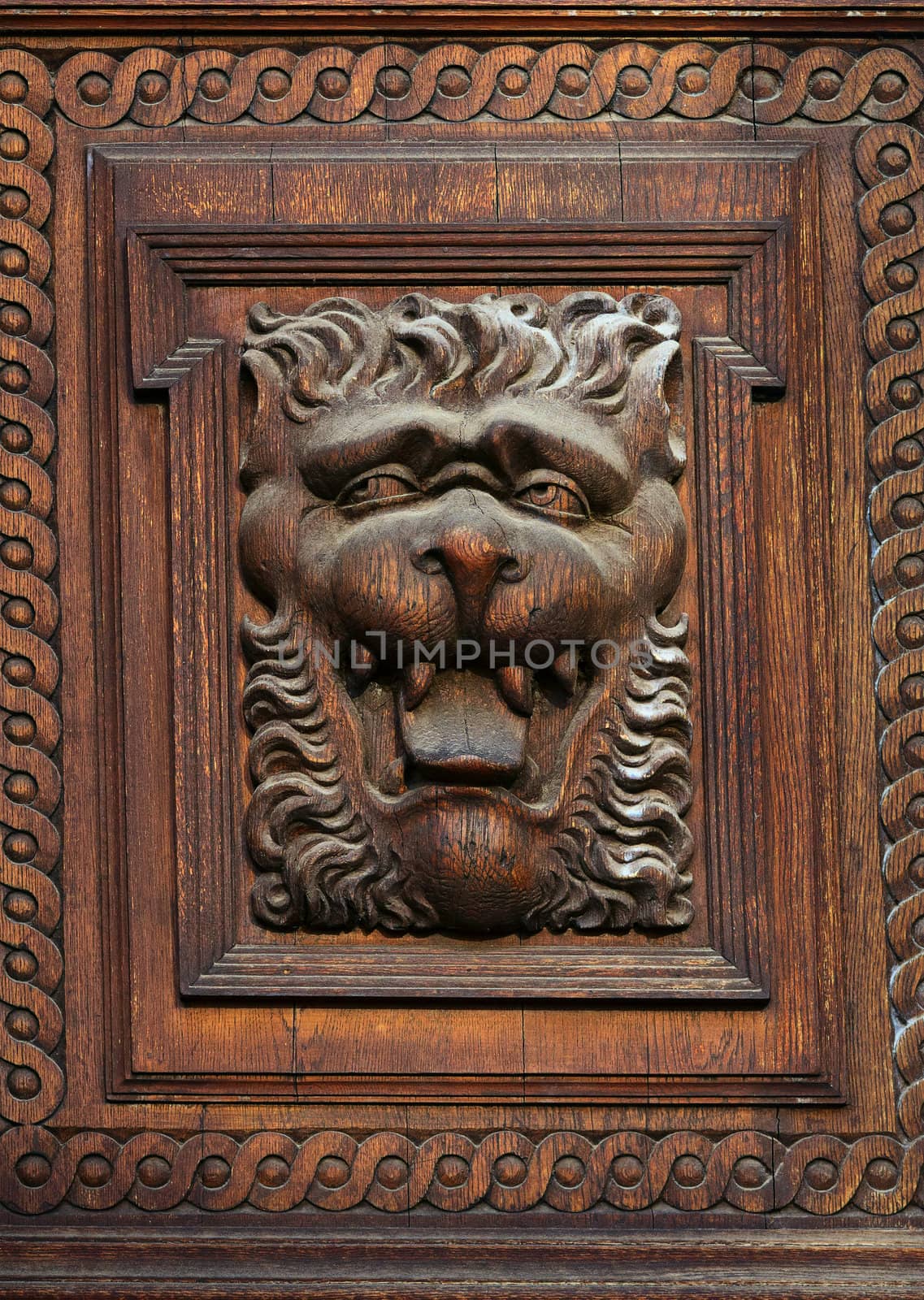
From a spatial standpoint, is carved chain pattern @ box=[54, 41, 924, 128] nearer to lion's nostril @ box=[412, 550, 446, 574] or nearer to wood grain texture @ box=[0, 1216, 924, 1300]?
lion's nostril @ box=[412, 550, 446, 574]

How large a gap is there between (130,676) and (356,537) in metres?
0.21

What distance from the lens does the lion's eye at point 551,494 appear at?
138 cm

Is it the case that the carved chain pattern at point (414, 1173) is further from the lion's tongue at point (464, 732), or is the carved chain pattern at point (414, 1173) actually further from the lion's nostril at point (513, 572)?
the lion's nostril at point (513, 572)

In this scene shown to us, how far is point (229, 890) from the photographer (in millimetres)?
1384

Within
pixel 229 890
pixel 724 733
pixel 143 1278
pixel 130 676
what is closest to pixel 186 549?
pixel 130 676

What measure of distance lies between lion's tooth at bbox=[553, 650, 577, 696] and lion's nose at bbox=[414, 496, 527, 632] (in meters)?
0.07

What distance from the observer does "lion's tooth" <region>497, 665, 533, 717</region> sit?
1.36 meters

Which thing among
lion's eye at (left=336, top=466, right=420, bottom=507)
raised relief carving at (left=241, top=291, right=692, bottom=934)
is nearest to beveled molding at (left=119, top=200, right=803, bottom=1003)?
raised relief carving at (left=241, top=291, right=692, bottom=934)

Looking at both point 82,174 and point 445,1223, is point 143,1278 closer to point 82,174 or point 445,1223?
point 445,1223

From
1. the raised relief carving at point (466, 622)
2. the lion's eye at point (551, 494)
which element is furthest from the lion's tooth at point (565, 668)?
the lion's eye at point (551, 494)

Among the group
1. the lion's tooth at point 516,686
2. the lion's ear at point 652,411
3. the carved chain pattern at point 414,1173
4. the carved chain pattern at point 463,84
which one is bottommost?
the carved chain pattern at point 414,1173

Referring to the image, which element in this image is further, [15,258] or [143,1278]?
[15,258]

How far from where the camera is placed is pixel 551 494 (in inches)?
54.4

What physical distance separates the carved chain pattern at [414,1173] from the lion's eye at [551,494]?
18.7 inches
